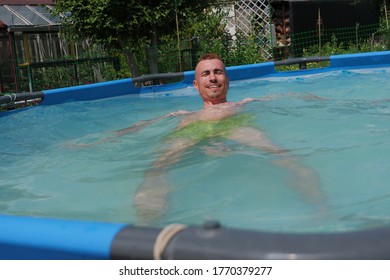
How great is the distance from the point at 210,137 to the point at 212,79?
0.78 metres

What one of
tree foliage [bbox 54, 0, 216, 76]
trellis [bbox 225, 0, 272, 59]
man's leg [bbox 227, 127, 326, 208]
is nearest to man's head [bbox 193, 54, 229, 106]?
man's leg [bbox 227, 127, 326, 208]

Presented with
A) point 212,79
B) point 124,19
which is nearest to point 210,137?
point 212,79

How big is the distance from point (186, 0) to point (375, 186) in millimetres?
6721

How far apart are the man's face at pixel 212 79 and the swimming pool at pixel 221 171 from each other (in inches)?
10.8

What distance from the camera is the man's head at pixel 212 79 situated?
372 cm

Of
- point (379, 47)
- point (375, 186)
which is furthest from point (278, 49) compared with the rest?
point (375, 186)

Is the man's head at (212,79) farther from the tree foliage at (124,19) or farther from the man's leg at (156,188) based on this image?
the tree foliage at (124,19)

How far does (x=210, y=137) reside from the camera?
307cm

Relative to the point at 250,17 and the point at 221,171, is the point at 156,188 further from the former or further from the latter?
the point at 250,17

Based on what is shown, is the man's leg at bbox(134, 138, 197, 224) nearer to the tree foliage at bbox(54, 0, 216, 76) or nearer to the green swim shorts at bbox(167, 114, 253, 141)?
the green swim shorts at bbox(167, 114, 253, 141)

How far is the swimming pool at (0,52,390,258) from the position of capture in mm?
1774

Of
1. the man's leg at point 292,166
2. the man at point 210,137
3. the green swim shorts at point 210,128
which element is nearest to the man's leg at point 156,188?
the man at point 210,137
